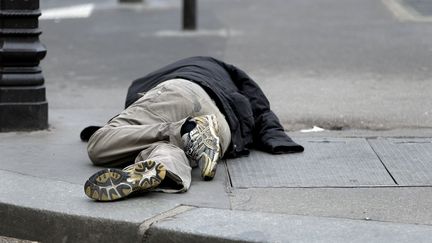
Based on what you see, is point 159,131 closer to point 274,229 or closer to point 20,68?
point 274,229

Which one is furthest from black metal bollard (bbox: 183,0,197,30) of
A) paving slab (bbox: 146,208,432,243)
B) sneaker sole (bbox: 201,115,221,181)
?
paving slab (bbox: 146,208,432,243)

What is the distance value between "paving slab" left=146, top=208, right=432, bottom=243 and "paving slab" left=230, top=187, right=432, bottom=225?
0.17 m

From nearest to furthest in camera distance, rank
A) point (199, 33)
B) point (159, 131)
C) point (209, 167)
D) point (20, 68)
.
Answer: point (209, 167) < point (159, 131) < point (20, 68) < point (199, 33)

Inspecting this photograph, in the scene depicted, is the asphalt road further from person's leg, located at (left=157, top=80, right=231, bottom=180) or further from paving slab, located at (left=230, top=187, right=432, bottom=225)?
paving slab, located at (left=230, top=187, right=432, bottom=225)

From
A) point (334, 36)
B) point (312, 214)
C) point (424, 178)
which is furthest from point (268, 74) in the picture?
point (312, 214)

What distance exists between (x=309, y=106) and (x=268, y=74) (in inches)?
59.8

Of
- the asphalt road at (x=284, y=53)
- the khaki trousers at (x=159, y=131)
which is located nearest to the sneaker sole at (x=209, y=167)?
the khaki trousers at (x=159, y=131)

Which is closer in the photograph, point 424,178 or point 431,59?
point 424,178

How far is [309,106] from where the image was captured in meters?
7.28

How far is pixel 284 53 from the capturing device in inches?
392

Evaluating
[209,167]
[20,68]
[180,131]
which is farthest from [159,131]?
[20,68]

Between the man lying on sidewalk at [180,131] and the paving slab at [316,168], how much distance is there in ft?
0.41

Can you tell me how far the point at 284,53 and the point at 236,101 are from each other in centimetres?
429

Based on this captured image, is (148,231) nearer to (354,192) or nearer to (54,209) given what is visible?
(54,209)
